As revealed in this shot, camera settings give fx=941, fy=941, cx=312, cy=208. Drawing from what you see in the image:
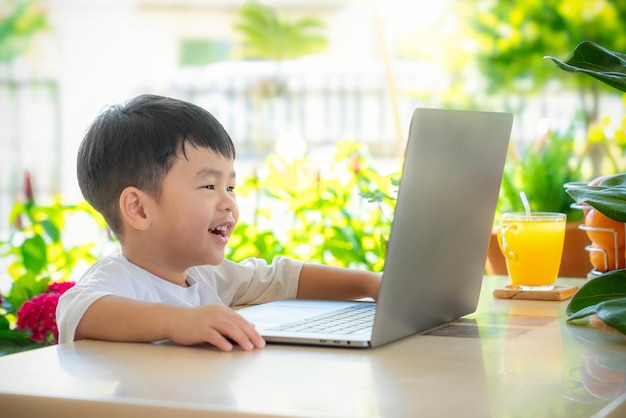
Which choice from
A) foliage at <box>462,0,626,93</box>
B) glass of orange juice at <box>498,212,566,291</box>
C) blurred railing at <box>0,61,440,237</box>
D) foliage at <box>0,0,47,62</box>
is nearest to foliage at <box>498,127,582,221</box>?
glass of orange juice at <box>498,212,566,291</box>

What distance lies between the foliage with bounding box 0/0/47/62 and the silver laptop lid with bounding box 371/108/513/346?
498 inches

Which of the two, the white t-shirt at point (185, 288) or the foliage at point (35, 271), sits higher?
the white t-shirt at point (185, 288)

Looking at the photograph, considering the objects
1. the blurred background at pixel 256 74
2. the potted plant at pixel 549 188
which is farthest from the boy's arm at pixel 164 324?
the blurred background at pixel 256 74

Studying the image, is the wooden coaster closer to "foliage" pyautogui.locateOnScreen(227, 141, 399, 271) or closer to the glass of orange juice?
the glass of orange juice

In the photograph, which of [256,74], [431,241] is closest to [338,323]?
[431,241]

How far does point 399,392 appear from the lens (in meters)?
0.73

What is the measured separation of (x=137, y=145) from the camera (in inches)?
51.6

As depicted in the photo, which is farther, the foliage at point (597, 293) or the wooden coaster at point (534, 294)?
the wooden coaster at point (534, 294)

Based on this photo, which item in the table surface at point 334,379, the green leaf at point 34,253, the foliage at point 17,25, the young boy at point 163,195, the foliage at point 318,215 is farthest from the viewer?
the foliage at point 17,25

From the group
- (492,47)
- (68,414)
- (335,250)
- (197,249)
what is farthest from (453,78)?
(68,414)

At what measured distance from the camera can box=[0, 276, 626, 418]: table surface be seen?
0.69 metres

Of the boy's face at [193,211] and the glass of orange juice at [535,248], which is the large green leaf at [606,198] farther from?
the boy's face at [193,211]

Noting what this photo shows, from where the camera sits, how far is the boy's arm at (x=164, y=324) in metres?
0.93

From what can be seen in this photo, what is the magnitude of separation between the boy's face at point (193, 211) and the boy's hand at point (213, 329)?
1.07 feet
